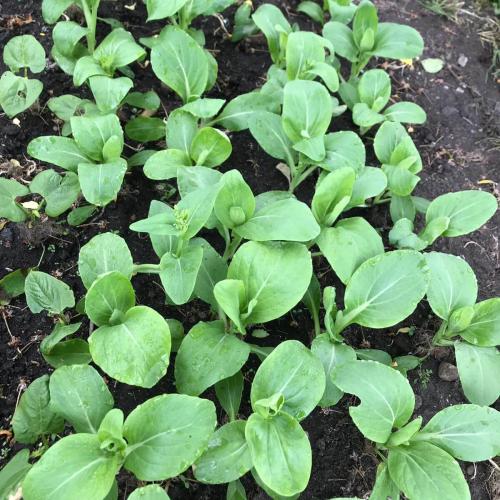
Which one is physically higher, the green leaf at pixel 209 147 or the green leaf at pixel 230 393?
the green leaf at pixel 209 147

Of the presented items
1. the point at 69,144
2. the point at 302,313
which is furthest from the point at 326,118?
the point at 69,144

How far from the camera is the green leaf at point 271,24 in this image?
287cm

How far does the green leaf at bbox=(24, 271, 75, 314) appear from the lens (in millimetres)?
2041

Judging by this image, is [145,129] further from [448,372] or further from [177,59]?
[448,372]

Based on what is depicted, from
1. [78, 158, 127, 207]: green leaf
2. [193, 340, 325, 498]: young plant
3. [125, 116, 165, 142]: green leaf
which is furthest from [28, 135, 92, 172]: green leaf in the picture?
[193, 340, 325, 498]: young plant

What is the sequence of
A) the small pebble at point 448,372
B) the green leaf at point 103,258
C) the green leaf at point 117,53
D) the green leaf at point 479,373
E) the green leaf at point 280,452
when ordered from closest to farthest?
the green leaf at point 280,452
the green leaf at point 103,258
the green leaf at point 479,373
the small pebble at point 448,372
the green leaf at point 117,53

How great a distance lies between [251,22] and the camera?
3172 millimetres

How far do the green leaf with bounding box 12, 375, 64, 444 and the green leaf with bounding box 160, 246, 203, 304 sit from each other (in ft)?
1.72

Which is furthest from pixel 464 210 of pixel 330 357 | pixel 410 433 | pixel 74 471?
pixel 74 471

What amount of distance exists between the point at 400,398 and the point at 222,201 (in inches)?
38.9

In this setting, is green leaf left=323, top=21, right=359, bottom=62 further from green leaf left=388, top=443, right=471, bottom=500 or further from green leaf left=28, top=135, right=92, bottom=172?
green leaf left=388, top=443, right=471, bottom=500

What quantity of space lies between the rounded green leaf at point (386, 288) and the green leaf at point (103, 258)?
0.87 meters

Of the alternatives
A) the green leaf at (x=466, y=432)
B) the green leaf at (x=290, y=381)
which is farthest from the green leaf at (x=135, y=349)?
the green leaf at (x=466, y=432)

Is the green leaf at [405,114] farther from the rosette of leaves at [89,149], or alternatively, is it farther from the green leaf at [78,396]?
the green leaf at [78,396]
